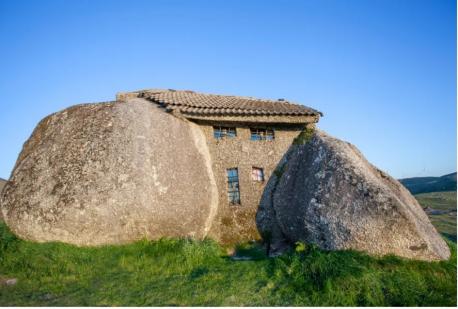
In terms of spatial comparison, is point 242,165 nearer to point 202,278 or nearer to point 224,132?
point 224,132

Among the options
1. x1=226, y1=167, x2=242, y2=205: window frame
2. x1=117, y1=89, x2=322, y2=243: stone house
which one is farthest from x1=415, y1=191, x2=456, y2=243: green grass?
x1=226, y1=167, x2=242, y2=205: window frame

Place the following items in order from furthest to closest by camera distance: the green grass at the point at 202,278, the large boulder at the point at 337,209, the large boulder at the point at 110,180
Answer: the large boulder at the point at 110,180 → the large boulder at the point at 337,209 → the green grass at the point at 202,278

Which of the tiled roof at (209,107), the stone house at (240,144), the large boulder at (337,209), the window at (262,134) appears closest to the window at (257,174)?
the stone house at (240,144)

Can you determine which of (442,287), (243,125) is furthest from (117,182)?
(442,287)

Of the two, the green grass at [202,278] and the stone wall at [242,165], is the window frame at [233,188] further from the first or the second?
the green grass at [202,278]

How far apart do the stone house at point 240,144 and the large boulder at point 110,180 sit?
30.7 inches

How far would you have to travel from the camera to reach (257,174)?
1357 centimetres

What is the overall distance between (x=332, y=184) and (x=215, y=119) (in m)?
5.52

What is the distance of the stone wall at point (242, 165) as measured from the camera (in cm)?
1286

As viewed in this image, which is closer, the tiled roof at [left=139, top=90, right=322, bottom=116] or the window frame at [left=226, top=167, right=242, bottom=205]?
the tiled roof at [left=139, top=90, right=322, bottom=116]

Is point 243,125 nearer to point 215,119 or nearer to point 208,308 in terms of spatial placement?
point 215,119

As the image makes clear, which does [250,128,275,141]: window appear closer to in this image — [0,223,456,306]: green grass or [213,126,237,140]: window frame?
[213,126,237,140]: window frame

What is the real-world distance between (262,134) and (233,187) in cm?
284

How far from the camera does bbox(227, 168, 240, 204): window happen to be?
13300mm
